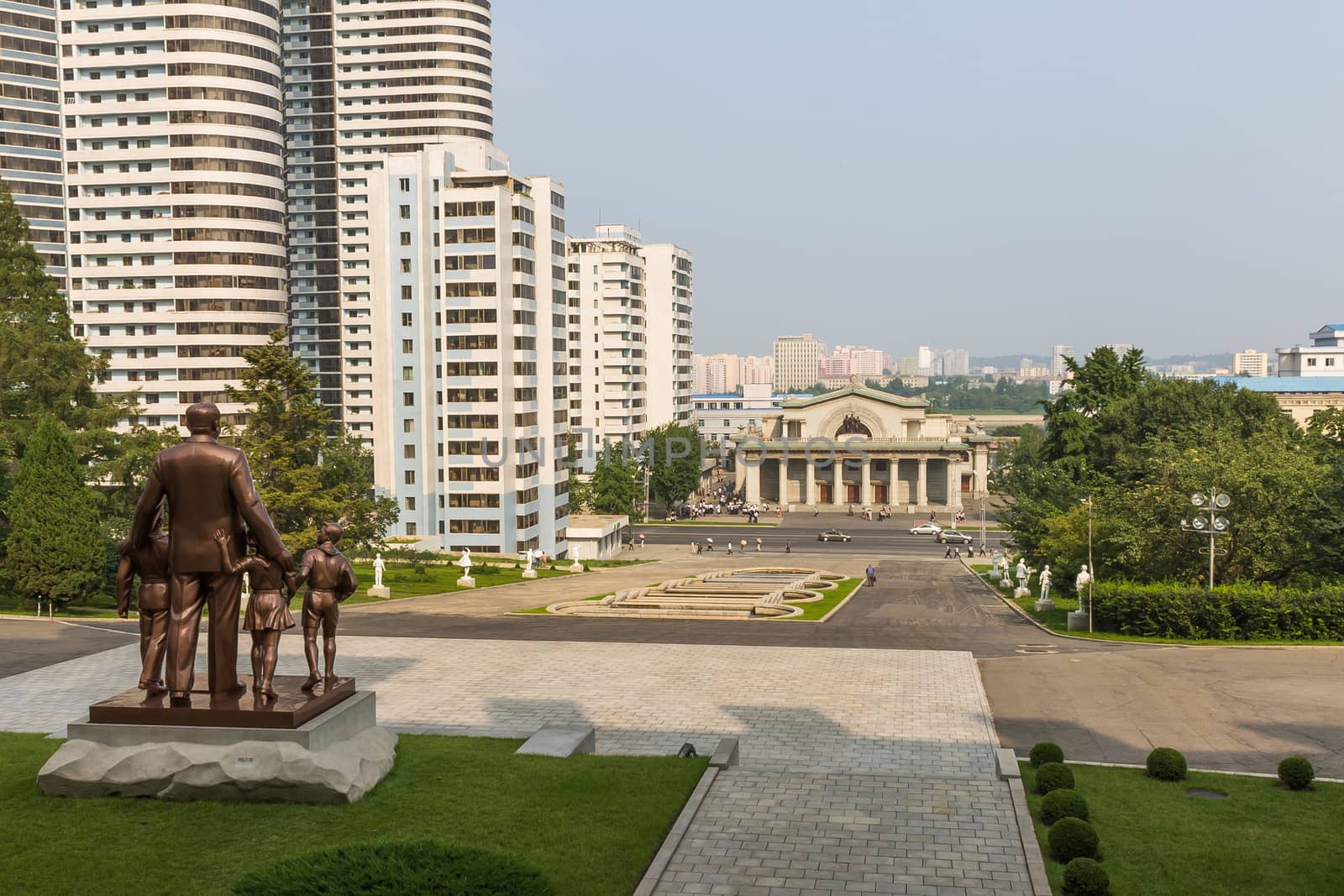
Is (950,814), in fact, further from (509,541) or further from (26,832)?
(509,541)

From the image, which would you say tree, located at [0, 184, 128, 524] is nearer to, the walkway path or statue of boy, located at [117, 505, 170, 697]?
the walkway path

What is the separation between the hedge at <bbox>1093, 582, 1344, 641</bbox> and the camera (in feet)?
116

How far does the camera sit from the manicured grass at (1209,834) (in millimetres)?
13734

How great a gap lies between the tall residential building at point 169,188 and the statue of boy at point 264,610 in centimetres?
7130

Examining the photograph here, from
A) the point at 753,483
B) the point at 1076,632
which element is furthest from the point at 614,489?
the point at 1076,632

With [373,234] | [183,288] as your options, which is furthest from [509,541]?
[183,288]

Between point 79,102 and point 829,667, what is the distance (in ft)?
256

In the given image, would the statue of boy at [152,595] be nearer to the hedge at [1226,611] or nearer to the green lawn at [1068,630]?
the green lawn at [1068,630]

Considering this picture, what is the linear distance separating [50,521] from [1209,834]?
3687cm

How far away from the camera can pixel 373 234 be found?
3051 inches

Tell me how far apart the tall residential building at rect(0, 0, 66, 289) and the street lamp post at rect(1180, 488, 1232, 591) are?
281 ft

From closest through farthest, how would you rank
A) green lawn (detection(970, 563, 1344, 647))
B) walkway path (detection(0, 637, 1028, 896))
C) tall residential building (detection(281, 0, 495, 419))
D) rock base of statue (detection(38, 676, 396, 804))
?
walkway path (detection(0, 637, 1028, 896)) → rock base of statue (detection(38, 676, 396, 804)) → green lawn (detection(970, 563, 1344, 647)) → tall residential building (detection(281, 0, 495, 419))

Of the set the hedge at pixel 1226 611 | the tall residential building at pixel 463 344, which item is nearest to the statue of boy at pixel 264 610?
the hedge at pixel 1226 611

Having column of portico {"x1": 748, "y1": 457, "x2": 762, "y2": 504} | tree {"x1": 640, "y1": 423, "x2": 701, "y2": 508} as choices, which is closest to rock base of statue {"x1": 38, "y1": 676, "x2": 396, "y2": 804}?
tree {"x1": 640, "y1": 423, "x2": 701, "y2": 508}
